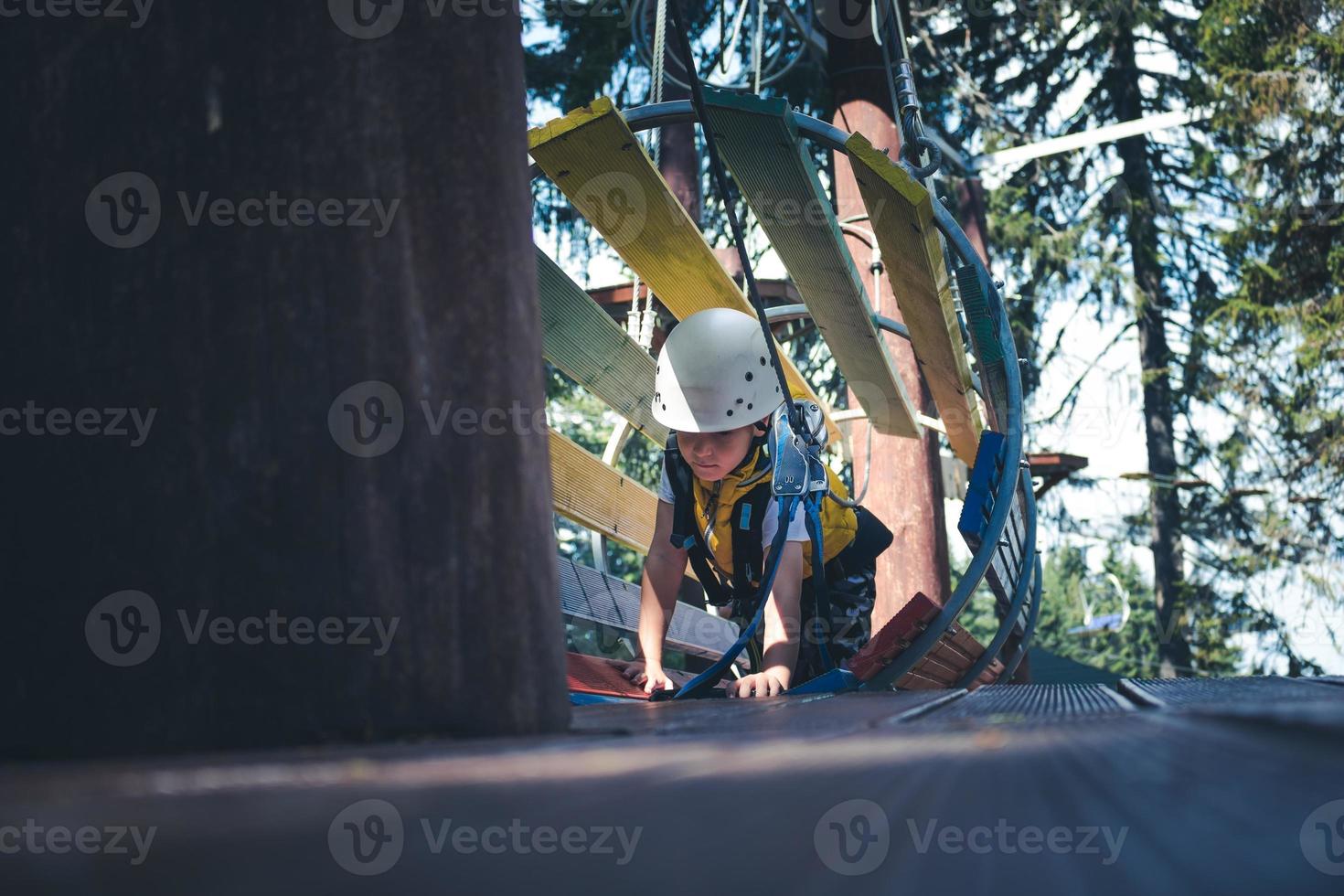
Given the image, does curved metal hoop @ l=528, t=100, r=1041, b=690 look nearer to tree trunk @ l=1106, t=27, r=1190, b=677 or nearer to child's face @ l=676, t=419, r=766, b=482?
child's face @ l=676, t=419, r=766, b=482

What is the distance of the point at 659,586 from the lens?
416 centimetres

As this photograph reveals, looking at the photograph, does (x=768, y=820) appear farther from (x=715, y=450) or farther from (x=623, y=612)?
(x=623, y=612)

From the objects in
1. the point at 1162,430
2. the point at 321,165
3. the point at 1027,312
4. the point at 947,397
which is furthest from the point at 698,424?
the point at 1162,430

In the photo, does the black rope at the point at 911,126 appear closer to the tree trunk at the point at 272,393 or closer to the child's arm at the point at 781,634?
the child's arm at the point at 781,634

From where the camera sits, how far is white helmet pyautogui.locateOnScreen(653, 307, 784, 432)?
420 centimetres

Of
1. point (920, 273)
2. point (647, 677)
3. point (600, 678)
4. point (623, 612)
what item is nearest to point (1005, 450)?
point (920, 273)

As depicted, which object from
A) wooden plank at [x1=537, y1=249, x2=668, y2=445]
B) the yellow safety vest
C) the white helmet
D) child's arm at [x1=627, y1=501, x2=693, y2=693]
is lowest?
child's arm at [x1=627, y1=501, x2=693, y2=693]

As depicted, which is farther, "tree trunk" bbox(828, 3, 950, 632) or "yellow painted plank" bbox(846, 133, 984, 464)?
"tree trunk" bbox(828, 3, 950, 632)

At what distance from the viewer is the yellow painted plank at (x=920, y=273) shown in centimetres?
414

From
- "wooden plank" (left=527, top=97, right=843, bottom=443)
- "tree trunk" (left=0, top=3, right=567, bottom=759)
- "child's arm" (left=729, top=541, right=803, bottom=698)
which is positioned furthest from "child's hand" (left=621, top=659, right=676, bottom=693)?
"tree trunk" (left=0, top=3, right=567, bottom=759)

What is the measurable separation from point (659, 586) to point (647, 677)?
1.13 feet

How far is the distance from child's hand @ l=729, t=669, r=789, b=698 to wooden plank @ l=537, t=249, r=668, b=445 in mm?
1857

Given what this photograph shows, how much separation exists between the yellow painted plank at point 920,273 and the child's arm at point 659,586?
48.7 inches

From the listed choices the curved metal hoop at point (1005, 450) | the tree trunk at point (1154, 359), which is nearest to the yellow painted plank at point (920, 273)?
the curved metal hoop at point (1005, 450)
